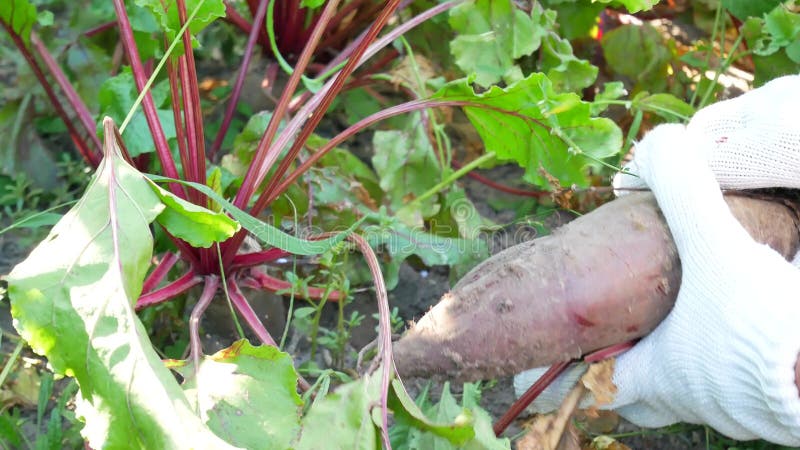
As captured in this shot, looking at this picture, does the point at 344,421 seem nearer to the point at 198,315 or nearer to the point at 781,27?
the point at 198,315

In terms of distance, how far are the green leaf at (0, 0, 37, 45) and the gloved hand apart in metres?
0.98

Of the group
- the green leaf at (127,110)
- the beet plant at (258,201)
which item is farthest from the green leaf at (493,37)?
the green leaf at (127,110)

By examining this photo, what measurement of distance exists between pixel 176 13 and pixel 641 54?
3.30 ft

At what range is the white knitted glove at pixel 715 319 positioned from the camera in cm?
101

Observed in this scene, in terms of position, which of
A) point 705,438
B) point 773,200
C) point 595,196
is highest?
point 773,200

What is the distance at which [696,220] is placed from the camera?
1117 mm

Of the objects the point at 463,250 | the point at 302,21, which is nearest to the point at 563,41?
the point at 463,250

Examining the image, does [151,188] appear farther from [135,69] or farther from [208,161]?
[208,161]

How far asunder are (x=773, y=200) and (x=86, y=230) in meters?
0.89

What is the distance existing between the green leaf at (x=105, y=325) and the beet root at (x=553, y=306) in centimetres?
36

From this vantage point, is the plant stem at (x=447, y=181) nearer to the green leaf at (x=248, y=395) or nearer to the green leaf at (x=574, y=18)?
the green leaf at (x=574, y=18)

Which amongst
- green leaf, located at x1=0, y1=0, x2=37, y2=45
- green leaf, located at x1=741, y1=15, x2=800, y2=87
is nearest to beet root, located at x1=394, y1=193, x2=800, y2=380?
green leaf, located at x1=741, y1=15, x2=800, y2=87

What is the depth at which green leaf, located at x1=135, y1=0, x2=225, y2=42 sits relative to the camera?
3.79 feet

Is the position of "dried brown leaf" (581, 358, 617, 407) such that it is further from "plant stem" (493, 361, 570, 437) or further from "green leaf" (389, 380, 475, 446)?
"green leaf" (389, 380, 475, 446)
